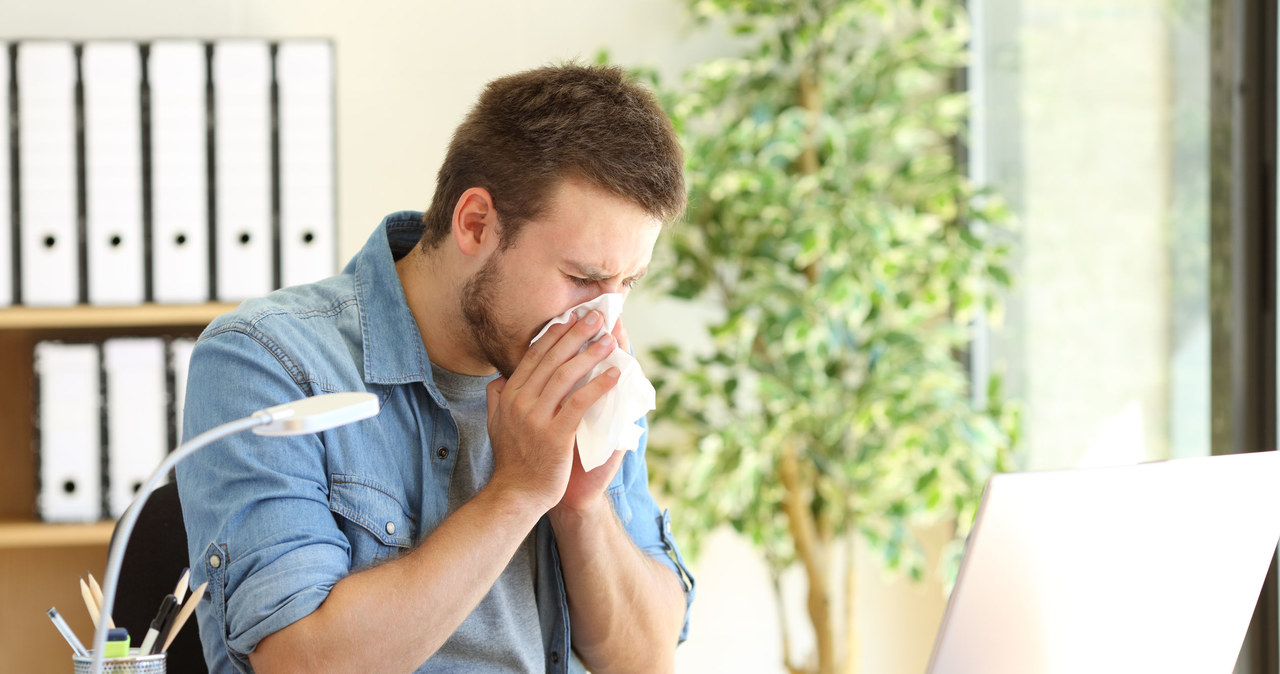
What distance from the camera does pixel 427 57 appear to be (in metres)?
2.36

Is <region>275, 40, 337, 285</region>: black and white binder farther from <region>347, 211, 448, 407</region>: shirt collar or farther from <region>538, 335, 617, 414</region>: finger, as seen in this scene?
<region>538, 335, 617, 414</region>: finger

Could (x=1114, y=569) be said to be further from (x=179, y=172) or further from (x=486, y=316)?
(x=179, y=172)

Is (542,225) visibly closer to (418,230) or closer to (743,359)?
(418,230)

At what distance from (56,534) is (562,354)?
1.22 meters

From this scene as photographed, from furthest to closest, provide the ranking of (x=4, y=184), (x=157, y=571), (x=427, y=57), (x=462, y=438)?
(x=427, y=57), (x=4, y=184), (x=157, y=571), (x=462, y=438)

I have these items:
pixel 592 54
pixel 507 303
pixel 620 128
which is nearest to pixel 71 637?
pixel 507 303

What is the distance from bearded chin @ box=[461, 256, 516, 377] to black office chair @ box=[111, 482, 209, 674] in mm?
435

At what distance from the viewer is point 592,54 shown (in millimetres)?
2395

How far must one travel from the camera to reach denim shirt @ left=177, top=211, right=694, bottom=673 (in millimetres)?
949

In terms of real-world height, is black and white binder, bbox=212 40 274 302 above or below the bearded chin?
above

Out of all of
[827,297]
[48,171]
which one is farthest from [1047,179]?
[48,171]

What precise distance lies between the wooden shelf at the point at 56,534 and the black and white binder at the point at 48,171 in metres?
0.38

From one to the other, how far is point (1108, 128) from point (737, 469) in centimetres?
94

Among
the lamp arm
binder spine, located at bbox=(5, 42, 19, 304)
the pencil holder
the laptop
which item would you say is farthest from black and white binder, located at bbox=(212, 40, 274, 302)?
the laptop
